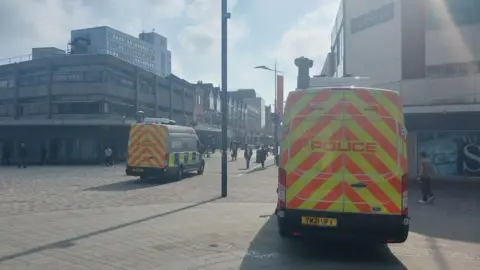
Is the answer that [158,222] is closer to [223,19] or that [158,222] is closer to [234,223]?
[234,223]

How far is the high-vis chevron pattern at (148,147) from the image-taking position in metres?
17.5

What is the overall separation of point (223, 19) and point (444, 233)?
9.12m

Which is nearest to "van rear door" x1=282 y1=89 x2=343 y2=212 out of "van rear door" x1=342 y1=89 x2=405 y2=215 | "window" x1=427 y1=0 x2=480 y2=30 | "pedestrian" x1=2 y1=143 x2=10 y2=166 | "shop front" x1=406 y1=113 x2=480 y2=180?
"van rear door" x1=342 y1=89 x2=405 y2=215

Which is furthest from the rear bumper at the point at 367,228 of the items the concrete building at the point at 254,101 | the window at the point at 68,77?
the concrete building at the point at 254,101

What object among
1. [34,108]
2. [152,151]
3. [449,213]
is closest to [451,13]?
[449,213]

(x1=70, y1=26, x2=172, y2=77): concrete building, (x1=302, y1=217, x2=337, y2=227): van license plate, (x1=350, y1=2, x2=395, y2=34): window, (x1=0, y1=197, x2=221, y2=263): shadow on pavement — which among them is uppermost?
(x1=70, y1=26, x2=172, y2=77): concrete building

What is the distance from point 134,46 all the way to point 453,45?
101 meters

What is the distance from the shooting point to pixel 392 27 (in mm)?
18750

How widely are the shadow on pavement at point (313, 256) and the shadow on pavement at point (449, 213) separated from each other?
87.3 inches

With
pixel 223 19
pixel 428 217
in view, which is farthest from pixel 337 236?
pixel 223 19

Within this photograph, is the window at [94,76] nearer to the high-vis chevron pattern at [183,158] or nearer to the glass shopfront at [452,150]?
the high-vis chevron pattern at [183,158]

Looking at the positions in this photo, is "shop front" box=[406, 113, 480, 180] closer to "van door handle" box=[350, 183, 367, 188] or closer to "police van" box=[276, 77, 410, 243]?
"police van" box=[276, 77, 410, 243]

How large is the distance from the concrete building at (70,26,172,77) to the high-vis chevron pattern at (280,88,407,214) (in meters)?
87.0

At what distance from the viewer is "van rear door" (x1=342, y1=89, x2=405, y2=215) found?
6145mm
